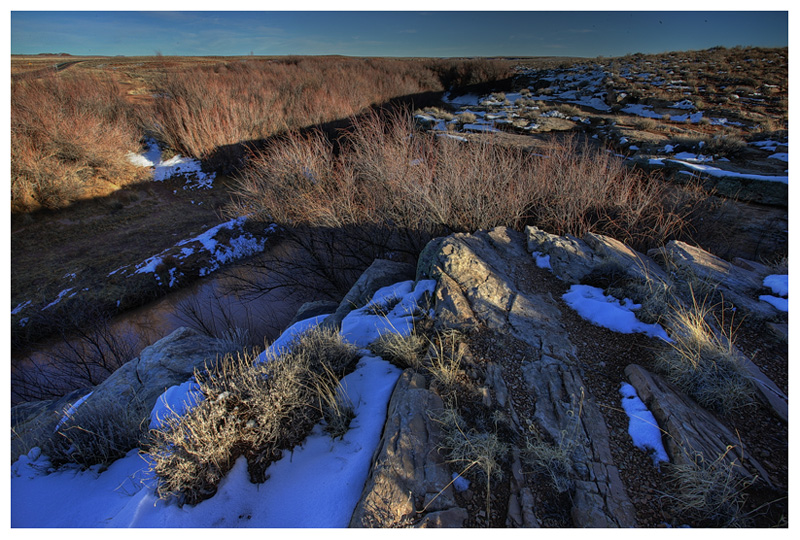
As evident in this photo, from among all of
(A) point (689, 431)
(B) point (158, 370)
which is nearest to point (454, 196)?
(A) point (689, 431)

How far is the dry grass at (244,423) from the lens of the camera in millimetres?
1912

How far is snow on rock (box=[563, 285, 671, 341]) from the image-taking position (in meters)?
2.85

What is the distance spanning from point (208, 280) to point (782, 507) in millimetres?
8750

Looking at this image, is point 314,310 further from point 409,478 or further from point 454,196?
point 409,478

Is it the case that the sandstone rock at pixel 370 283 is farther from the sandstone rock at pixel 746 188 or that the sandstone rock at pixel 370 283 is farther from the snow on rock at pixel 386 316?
the sandstone rock at pixel 746 188

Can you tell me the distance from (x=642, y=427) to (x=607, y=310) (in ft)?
4.29

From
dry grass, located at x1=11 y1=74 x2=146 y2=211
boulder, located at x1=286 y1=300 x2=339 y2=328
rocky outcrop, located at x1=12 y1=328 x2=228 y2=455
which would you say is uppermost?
dry grass, located at x1=11 y1=74 x2=146 y2=211

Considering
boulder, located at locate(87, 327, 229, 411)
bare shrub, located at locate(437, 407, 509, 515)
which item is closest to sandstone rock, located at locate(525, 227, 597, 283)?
bare shrub, located at locate(437, 407, 509, 515)

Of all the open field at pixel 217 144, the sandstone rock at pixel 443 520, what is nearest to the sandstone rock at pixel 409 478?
the sandstone rock at pixel 443 520

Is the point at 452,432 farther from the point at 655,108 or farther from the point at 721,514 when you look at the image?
the point at 655,108

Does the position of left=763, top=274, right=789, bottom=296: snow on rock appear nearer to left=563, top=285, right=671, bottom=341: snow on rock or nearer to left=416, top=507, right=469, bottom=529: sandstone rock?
left=563, top=285, right=671, bottom=341: snow on rock

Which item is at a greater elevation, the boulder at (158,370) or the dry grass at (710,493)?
the dry grass at (710,493)

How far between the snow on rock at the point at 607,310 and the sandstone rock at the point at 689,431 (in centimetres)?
64

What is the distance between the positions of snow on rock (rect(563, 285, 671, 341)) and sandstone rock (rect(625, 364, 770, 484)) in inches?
25.1
